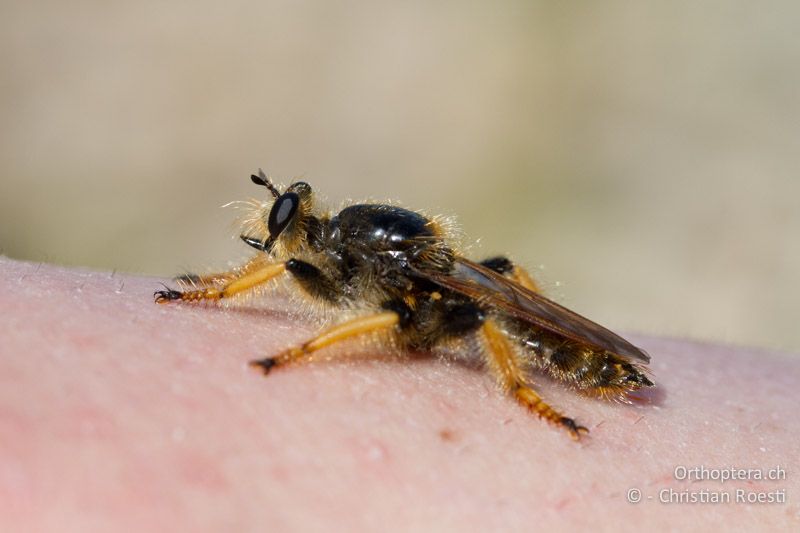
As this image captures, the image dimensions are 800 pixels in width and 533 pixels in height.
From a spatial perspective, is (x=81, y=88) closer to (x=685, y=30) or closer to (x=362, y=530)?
(x=685, y=30)

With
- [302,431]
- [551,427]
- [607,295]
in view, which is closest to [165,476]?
[302,431]

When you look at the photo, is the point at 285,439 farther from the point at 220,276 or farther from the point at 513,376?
the point at 220,276

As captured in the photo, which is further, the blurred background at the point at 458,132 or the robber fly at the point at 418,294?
the blurred background at the point at 458,132

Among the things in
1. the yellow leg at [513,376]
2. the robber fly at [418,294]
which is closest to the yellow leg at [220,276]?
the robber fly at [418,294]

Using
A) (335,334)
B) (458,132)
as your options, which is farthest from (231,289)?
(458,132)

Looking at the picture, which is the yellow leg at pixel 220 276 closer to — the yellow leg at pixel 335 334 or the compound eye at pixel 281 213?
the compound eye at pixel 281 213
